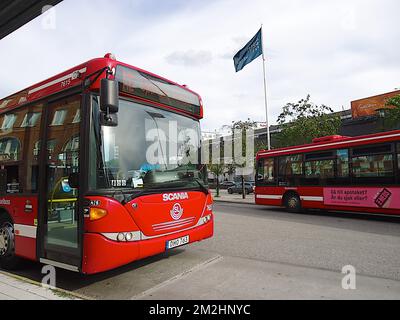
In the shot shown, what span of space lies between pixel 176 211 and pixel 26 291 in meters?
2.39

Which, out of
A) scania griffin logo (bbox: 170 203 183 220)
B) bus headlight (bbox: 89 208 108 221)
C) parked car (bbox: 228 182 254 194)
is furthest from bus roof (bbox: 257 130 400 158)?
parked car (bbox: 228 182 254 194)

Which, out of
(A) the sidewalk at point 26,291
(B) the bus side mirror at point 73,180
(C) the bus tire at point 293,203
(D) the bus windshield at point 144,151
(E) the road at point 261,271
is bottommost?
(E) the road at point 261,271

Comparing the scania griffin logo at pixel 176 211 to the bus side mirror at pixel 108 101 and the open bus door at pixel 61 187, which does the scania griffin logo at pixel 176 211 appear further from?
the bus side mirror at pixel 108 101

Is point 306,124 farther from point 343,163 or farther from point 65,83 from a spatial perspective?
point 65,83

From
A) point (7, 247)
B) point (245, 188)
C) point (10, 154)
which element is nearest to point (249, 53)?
point (245, 188)

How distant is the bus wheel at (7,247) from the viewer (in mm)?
5746

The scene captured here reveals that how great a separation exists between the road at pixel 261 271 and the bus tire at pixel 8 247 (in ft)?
0.83

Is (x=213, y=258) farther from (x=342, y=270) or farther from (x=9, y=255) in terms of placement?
(x=9, y=255)

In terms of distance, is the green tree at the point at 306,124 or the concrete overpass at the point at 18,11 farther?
the green tree at the point at 306,124

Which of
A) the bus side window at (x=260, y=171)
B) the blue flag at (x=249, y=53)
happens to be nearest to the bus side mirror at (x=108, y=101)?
the bus side window at (x=260, y=171)

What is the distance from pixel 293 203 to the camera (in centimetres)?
1357

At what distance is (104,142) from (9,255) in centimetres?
316

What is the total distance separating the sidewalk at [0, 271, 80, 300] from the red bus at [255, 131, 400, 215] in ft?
32.7

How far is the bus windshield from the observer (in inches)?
174
